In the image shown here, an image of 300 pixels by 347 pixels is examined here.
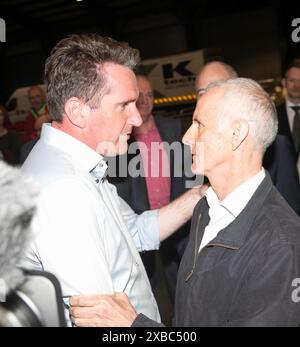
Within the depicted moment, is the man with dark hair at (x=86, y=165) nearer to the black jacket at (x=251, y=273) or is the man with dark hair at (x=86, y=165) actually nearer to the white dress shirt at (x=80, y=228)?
the white dress shirt at (x=80, y=228)

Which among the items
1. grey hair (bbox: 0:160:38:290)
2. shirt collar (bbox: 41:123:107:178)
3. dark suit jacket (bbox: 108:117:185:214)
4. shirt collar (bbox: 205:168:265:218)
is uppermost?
shirt collar (bbox: 41:123:107:178)

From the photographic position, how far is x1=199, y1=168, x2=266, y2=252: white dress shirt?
0.93 m

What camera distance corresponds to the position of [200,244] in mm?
1020

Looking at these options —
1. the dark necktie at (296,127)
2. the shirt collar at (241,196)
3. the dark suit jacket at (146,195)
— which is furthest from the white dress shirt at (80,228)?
the dark necktie at (296,127)

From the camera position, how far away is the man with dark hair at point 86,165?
752 mm

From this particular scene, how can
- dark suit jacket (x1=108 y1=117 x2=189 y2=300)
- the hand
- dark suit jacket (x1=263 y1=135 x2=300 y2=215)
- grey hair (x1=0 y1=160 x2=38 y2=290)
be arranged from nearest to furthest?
1. grey hair (x1=0 y1=160 x2=38 y2=290)
2. the hand
3. dark suit jacket (x1=263 y1=135 x2=300 y2=215)
4. dark suit jacket (x1=108 y1=117 x2=189 y2=300)

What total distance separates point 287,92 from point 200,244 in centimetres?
183

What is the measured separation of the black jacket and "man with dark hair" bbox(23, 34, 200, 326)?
0.14 metres

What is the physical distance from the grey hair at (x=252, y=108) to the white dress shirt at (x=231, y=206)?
0.09 m

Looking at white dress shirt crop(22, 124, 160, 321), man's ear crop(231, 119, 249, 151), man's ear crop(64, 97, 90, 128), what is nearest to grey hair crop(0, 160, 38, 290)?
white dress shirt crop(22, 124, 160, 321)

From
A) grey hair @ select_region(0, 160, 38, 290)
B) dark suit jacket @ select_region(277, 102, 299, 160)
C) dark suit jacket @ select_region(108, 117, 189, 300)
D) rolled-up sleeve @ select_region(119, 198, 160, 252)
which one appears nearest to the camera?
grey hair @ select_region(0, 160, 38, 290)

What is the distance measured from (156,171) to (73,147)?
954 mm

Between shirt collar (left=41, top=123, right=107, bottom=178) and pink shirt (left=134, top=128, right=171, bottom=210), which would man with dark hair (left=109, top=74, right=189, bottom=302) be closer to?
pink shirt (left=134, top=128, right=171, bottom=210)

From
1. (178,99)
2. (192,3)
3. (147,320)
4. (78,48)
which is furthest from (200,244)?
(192,3)
